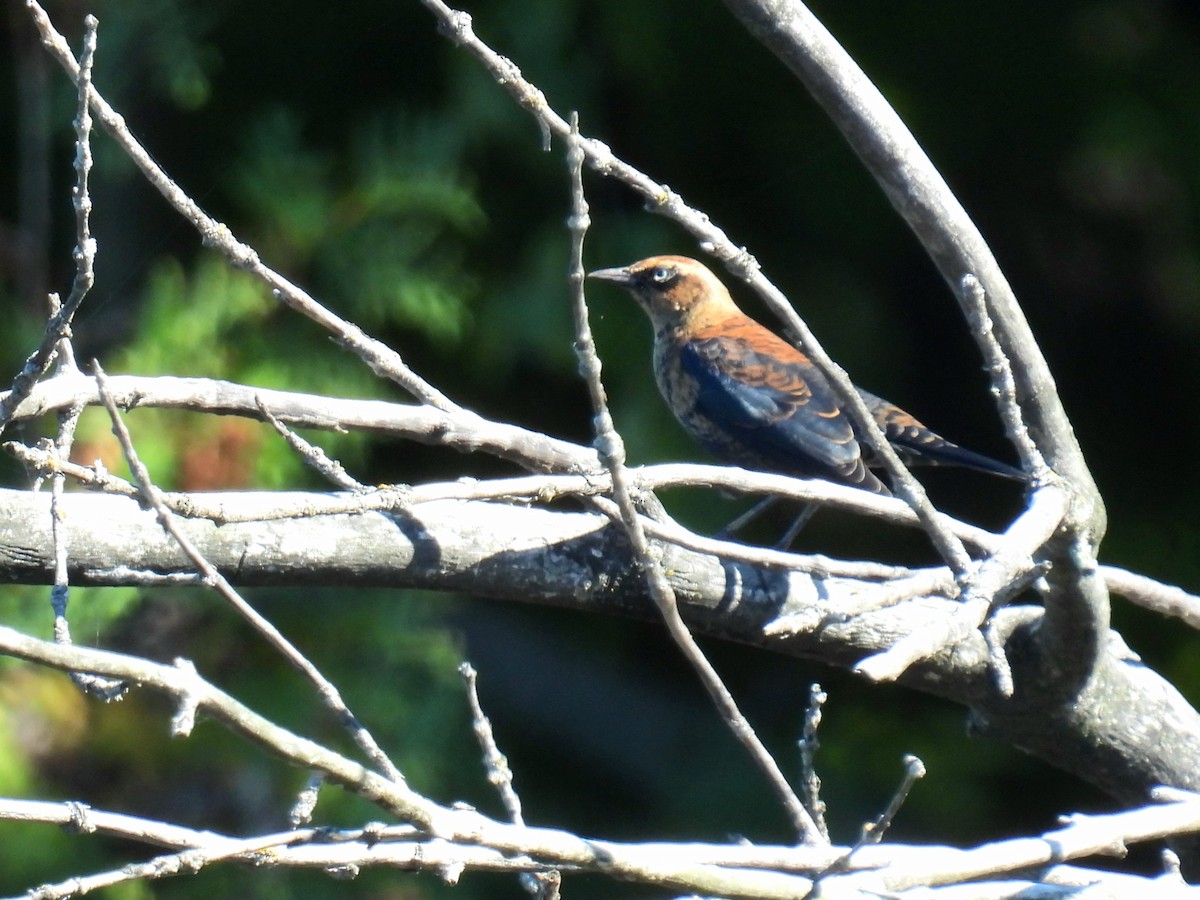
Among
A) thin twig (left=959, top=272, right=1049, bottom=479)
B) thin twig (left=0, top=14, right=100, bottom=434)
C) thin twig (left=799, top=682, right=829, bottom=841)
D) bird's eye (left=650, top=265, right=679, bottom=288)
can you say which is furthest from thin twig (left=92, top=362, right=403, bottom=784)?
bird's eye (left=650, top=265, right=679, bottom=288)

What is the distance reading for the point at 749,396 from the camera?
10.5 feet

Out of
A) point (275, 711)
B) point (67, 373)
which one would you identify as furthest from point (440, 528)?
point (275, 711)

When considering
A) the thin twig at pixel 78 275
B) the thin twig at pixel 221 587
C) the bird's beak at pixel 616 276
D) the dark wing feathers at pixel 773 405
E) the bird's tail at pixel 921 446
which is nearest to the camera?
the thin twig at pixel 221 587

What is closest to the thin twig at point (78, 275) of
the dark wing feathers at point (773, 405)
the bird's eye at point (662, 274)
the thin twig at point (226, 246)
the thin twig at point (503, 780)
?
the thin twig at point (226, 246)

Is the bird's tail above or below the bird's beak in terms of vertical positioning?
below

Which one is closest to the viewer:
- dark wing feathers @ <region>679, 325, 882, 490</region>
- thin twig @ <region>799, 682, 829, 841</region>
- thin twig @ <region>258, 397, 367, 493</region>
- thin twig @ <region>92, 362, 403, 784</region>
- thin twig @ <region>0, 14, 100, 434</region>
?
thin twig @ <region>92, 362, 403, 784</region>

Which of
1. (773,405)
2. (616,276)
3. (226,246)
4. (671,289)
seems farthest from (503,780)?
(671,289)

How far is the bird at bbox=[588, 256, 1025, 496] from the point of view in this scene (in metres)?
2.90

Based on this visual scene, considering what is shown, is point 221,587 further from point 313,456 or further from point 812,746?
point 812,746

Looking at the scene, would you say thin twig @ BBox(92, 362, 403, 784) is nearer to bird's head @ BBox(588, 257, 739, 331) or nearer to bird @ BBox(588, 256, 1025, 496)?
bird @ BBox(588, 256, 1025, 496)

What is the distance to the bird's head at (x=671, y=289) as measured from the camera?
11.1 feet

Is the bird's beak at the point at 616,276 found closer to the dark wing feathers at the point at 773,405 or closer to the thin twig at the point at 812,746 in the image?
the dark wing feathers at the point at 773,405

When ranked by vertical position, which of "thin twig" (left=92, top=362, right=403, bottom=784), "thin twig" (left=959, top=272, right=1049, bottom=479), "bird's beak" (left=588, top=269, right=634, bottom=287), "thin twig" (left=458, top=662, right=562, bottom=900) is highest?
"bird's beak" (left=588, top=269, right=634, bottom=287)

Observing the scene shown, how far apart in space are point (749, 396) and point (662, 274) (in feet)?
1.36
